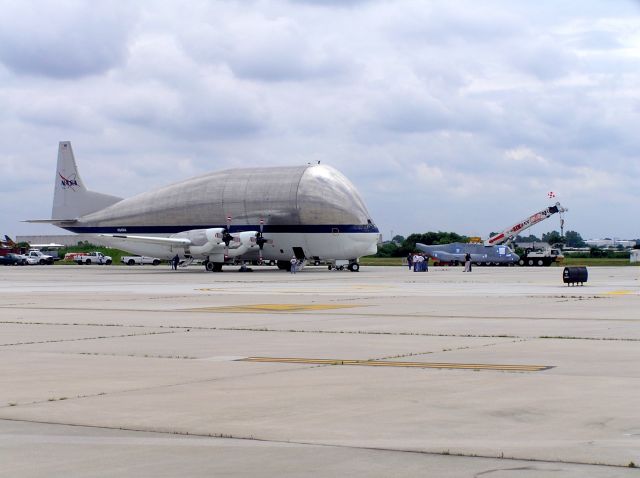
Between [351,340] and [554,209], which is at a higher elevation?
[554,209]

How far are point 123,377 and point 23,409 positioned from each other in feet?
9.28

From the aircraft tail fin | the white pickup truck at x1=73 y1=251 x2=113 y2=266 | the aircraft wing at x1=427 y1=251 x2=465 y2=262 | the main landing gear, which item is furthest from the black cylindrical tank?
the white pickup truck at x1=73 y1=251 x2=113 y2=266

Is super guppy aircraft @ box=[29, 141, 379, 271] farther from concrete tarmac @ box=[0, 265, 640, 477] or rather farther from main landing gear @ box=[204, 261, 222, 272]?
concrete tarmac @ box=[0, 265, 640, 477]

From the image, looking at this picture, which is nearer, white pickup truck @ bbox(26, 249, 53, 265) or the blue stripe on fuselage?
the blue stripe on fuselage

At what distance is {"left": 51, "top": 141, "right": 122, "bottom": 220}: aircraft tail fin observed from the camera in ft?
295

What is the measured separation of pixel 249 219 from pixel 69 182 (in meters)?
21.3

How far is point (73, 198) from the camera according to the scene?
296 ft

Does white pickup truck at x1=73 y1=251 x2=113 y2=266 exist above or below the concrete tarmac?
above

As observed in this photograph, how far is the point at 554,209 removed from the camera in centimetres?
11525

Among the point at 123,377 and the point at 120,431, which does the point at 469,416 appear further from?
the point at 123,377

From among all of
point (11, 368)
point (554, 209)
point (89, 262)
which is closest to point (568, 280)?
point (11, 368)

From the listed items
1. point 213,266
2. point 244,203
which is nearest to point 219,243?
point 213,266

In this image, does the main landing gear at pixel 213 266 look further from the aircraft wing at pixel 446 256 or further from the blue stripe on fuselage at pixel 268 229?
the aircraft wing at pixel 446 256

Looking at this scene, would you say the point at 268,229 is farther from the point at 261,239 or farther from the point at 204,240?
the point at 204,240
